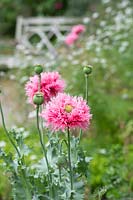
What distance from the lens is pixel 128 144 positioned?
4832mm

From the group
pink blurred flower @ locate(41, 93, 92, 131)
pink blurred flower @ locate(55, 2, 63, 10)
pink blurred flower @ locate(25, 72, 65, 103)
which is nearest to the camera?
pink blurred flower @ locate(41, 93, 92, 131)

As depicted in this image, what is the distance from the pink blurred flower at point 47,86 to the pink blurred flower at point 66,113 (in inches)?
5.2

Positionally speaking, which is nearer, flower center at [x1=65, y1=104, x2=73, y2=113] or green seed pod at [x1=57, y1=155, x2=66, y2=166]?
flower center at [x1=65, y1=104, x2=73, y2=113]

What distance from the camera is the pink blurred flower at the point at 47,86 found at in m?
2.15

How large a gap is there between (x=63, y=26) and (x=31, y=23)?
25.4 inches

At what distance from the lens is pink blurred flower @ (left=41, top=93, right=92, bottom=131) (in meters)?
1.96

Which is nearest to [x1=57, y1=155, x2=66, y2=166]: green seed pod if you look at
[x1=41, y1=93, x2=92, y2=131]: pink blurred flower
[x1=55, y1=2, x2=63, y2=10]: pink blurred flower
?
[x1=41, y1=93, x2=92, y2=131]: pink blurred flower

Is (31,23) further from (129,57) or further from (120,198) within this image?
(120,198)

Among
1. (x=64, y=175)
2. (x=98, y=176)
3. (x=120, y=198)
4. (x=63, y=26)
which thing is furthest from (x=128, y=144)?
(x=63, y=26)

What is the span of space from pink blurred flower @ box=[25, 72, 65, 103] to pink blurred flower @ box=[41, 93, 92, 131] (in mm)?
131

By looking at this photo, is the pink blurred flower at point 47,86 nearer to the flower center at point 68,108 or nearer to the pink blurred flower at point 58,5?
the flower center at point 68,108

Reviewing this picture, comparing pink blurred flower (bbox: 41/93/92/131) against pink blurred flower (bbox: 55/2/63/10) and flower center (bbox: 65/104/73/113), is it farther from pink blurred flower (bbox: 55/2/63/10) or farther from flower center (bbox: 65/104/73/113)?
pink blurred flower (bbox: 55/2/63/10)

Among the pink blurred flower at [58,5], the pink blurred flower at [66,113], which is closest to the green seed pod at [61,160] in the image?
the pink blurred flower at [66,113]

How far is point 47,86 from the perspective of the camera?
2156 millimetres
